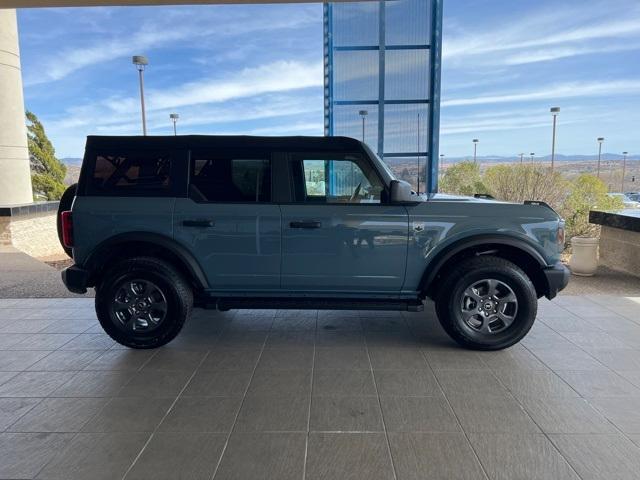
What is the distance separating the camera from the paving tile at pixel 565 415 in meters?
2.98

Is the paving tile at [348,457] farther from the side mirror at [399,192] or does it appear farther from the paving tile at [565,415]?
the side mirror at [399,192]

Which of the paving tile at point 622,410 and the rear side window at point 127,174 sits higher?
A: the rear side window at point 127,174

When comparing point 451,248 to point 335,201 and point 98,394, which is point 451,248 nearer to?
point 335,201

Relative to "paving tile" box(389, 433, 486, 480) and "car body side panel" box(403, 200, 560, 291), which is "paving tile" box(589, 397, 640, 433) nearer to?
"paving tile" box(389, 433, 486, 480)

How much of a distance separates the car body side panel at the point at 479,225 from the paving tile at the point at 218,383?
1.79 meters

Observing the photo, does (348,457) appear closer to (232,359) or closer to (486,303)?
(232,359)

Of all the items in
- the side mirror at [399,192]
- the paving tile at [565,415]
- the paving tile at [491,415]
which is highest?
the side mirror at [399,192]

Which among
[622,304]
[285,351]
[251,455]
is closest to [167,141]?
[285,351]

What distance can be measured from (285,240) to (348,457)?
2.02 metres

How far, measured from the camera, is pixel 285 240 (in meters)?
4.23

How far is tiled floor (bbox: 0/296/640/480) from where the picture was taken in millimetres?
2645

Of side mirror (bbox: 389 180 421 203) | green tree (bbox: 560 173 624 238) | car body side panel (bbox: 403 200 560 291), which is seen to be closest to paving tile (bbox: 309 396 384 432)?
car body side panel (bbox: 403 200 560 291)

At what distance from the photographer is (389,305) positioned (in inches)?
169

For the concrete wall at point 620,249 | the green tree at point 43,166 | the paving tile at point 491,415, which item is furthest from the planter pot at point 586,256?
the green tree at point 43,166
